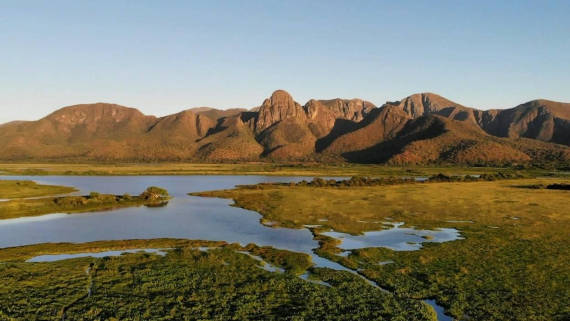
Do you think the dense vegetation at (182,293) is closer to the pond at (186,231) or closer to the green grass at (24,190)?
the pond at (186,231)

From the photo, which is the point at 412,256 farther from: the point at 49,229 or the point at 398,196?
the point at 398,196

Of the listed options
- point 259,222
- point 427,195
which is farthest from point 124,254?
point 427,195

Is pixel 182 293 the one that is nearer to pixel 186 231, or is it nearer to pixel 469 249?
pixel 186 231

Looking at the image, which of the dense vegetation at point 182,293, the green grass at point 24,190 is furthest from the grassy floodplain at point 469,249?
the green grass at point 24,190

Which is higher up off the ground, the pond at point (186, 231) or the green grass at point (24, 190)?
the green grass at point (24, 190)

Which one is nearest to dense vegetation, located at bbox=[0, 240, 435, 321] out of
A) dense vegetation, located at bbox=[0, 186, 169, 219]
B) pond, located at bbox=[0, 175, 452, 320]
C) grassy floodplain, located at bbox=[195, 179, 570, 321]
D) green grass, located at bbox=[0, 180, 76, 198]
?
grassy floodplain, located at bbox=[195, 179, 570, 321]
